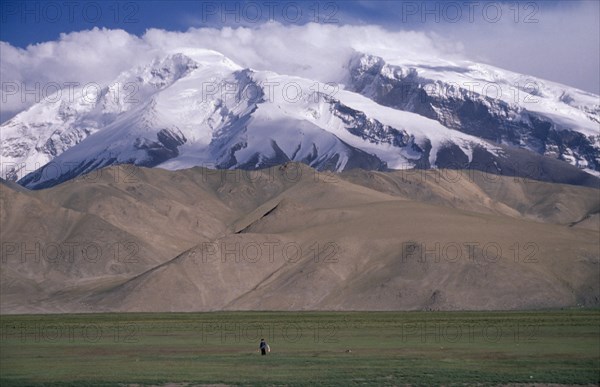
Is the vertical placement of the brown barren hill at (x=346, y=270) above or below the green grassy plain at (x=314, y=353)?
Answer: below

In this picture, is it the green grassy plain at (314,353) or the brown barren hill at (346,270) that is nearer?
the green grassy plain at (314,353)

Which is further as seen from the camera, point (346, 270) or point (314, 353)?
point (346, 270)

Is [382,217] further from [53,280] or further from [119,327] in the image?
[119,327]

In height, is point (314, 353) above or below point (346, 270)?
above

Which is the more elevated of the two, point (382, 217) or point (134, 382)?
point (134, 382)

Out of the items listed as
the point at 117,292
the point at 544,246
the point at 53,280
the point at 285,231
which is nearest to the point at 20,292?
the point at 53,280

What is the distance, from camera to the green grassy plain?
184 ft

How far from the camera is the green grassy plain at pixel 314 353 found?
5609cm

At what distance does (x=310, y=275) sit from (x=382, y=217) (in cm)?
3121

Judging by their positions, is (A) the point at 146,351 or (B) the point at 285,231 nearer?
(A) the point at 146,351

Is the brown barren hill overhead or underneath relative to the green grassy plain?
underneath

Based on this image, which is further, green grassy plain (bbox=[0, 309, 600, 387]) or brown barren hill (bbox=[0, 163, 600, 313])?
brown barren hill (bbox=[0, 163, 600, 313])

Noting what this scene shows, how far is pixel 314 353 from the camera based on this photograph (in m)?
69.6

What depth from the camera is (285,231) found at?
7475 inches
